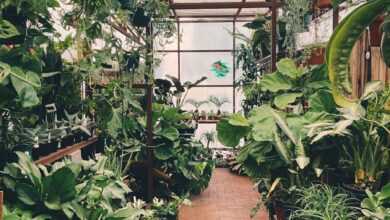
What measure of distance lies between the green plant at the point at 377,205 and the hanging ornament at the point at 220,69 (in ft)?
25.8

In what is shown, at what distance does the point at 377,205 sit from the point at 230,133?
1408 mm

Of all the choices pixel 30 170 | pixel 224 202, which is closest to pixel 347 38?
pixel 30 170

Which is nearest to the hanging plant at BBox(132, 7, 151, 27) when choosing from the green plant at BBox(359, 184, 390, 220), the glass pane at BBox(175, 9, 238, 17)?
the green plant at BBox(359, 184, 390, 220)

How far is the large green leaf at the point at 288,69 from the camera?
390 centimetres

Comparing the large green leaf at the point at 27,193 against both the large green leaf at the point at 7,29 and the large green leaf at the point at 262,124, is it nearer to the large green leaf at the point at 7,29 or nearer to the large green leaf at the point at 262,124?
the large green leaf at the point at 7,29

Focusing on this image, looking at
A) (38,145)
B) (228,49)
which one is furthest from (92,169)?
(228,49)

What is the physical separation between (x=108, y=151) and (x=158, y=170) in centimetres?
122

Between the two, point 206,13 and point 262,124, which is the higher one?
point 206,13

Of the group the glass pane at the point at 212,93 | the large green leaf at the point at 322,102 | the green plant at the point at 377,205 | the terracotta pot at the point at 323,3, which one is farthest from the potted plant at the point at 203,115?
the green plant at the point at 377,205

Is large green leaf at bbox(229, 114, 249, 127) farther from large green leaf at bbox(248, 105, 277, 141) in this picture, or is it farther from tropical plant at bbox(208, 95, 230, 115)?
tropical plant at bbox(208, 95, 230, 115)

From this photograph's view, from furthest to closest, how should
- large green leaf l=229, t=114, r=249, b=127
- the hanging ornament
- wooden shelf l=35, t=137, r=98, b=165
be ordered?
1. the hanging ornament
2. large green leaf l=229, t=114, r=249, b=127
3. wooden shelf l=35, t=137, r=98, b=165

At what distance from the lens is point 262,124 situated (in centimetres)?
351

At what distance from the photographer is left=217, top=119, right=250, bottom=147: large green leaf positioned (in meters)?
3.79

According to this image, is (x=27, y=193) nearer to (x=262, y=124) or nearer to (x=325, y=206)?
(x=325, y=206)
